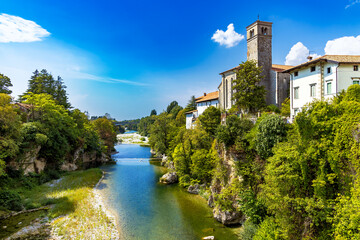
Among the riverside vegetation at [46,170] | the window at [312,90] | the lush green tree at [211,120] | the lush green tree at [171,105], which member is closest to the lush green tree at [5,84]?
the riverside vegetation at [46,170]

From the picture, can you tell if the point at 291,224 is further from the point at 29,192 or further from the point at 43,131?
the point at 43,131

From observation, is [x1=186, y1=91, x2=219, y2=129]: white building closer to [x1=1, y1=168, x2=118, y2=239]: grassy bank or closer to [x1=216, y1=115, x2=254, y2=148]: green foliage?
[x1=216, y1=115, x2=254, y2=148]: green foliage

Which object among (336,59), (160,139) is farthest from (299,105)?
(160,139)

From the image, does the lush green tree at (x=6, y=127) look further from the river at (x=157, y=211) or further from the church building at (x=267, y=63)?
the church building at (x=267, y=63)

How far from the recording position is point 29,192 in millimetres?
26203

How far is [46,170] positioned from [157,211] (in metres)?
23.0

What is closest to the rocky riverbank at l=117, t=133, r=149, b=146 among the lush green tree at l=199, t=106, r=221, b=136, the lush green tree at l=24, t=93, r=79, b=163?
the lush green tree at l=24, t=93, r=79, b=163

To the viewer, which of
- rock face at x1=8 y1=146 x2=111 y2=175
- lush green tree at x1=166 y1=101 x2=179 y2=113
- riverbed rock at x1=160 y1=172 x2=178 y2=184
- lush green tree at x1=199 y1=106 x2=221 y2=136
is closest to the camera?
rock face at x1=8 y1=146 x2=111 y2=175

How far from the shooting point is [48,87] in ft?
165

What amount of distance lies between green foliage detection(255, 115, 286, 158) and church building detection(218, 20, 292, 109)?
18204 mm

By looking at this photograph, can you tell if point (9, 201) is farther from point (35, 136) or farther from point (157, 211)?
point (157, 211)

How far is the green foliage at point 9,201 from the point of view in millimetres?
21241

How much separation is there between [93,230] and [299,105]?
25128mm

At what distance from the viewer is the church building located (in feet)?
114
